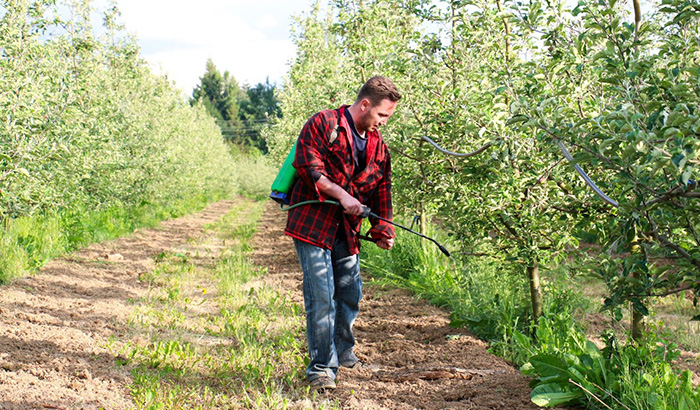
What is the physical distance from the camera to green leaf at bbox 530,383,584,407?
10.0 feet

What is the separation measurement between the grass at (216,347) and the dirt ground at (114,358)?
Answer: 18 cm

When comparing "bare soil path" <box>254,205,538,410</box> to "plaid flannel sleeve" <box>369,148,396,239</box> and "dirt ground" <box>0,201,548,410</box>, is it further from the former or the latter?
"plaid flannel sleeve" <box>369,148,396,239</box>

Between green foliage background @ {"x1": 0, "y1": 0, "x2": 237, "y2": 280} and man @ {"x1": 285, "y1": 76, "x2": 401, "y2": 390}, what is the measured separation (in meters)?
2.35

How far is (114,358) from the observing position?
13.5 ft

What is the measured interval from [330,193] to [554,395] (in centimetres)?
169

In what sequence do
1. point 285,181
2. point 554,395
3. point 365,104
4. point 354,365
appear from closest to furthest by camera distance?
point 554,395
point 365,104
point 285,181
point 354,365

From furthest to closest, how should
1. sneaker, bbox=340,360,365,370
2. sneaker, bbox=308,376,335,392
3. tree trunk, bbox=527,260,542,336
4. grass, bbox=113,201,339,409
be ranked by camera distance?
tree trunk, bbox=527,260,542,336 → sneaker, bbox=340,360,365,370 → sneaker, bbox=308,376,335,392 → grass, bbox=113,201,339,409

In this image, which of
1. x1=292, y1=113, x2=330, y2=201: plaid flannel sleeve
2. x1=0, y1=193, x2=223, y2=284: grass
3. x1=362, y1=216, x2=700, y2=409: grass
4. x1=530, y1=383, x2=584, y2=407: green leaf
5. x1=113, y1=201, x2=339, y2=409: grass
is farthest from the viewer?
x1=0, y1=193, x2=223, y2=284: grass

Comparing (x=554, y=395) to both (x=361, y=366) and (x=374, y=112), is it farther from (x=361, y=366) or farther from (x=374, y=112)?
(x=374, y=112)

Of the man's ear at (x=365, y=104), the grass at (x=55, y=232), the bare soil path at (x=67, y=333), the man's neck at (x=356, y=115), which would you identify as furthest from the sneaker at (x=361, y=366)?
the grass at (x=55, y=232)

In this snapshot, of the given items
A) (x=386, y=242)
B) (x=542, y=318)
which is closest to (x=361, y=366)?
(x=386, y=242)

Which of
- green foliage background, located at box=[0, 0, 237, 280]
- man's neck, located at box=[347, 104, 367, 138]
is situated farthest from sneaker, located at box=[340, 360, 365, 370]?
green foliage background, located at box=[0, 0, 237, 280]

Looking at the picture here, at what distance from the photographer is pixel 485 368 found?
4020 millimetres

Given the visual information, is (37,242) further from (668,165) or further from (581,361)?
(668,165)
